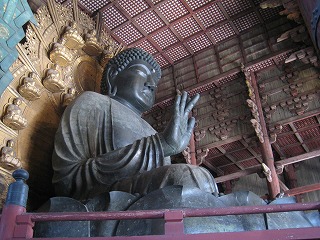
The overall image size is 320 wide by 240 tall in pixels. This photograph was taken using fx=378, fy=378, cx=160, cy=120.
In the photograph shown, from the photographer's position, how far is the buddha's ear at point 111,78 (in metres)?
3.63

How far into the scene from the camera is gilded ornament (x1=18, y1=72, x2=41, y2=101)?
295 cm

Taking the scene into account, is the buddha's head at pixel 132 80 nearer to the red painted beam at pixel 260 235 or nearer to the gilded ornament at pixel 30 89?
the gilded ornament at pixel 30 89

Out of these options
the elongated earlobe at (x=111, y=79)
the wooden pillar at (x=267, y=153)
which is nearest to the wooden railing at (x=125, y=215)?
the elongated earlobe at (x=111, y=79)

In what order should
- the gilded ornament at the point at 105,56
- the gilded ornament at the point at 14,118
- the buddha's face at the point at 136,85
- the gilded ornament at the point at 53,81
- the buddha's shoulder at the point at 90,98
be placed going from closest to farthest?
the gilded ornament at the point at 14,118 → the buddha's shoulder at the point at 90,98 → the gilded ornament at the point at 53,81 → the buddha's face at the point at 136,85 → the gilded ornament at the point at 105,56

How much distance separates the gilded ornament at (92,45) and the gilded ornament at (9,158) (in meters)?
1.61

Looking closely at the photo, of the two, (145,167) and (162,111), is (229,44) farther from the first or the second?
(145,167)

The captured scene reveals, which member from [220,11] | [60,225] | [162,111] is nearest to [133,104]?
[60,225]

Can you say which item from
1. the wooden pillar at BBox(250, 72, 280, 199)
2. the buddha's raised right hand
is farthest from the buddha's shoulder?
the wooden pillar at BBox(250, 72, 280, 199)

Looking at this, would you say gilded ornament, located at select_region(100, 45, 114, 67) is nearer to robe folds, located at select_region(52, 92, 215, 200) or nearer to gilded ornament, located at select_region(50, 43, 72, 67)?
gilded ornament, located at select_region(50, 43, 72, 67)

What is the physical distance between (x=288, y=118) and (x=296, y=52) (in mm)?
1167

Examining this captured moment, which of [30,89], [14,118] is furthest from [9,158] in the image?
[30,89]

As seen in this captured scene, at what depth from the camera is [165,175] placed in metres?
2.08

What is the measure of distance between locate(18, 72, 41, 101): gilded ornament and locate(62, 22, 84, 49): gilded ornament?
28.0 inches

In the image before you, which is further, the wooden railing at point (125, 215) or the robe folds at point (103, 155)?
the robe folds at point (103, 155)
